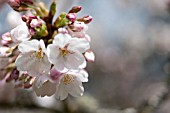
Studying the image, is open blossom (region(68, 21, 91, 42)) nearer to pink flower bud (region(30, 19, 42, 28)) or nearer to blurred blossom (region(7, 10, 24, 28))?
pink flower bud (region(30, 19, 42, 28))

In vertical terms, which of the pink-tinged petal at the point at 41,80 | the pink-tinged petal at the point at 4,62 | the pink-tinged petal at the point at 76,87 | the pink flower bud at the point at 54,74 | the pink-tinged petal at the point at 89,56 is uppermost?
the pink-tinged petal at the point at 4,62

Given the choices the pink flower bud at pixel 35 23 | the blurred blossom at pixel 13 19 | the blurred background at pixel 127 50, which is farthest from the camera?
the blurred background at pixel 127 50

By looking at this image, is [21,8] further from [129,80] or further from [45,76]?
[129,80]

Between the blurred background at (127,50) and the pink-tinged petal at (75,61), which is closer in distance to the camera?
the pink-tinged petal at (75,61)

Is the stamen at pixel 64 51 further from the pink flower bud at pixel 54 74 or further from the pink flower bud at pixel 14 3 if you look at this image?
the pink flower bud at pixel 14 3

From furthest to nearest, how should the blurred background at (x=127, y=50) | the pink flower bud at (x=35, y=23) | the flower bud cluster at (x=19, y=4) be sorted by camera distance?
the blurred background at (x=127, y=50) → the flower bud cluster at (x=19, y=4) → the pink flower bud at (x=35, y=23)

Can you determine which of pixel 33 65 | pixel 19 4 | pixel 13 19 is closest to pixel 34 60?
pixel 33 65

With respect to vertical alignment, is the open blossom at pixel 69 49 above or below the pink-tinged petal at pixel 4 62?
below

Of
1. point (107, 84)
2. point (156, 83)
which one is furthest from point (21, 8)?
point (156, 83)

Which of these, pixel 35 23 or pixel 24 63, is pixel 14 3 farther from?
pixel 24 63

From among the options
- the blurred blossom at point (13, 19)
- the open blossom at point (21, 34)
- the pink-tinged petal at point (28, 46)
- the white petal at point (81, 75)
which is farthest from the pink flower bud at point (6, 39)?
the blurred blossom at point (13, 19)
